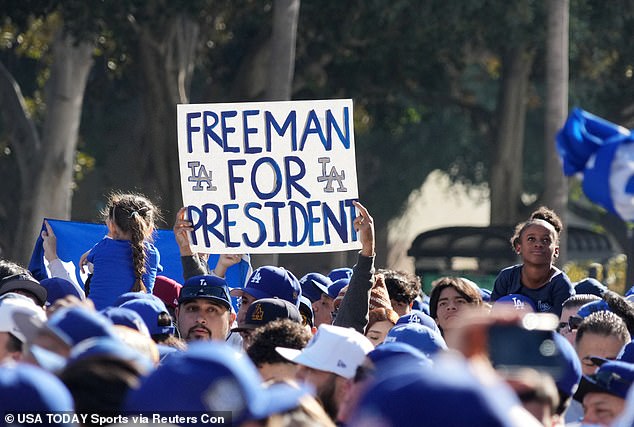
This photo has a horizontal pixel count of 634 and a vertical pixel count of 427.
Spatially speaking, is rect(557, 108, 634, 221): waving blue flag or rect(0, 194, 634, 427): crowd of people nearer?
rect(0, 194, 634, 427): crowd of people

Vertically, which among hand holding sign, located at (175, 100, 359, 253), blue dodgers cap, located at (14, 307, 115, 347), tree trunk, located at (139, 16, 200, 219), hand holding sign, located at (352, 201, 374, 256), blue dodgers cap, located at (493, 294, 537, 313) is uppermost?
tree trunk, located at (139, 16, 200, 219)

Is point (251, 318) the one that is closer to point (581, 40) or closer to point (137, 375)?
point (137, 375)

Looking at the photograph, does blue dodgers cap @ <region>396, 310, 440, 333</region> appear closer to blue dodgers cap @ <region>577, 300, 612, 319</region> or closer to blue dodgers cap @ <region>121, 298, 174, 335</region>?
blue dodgers cap @ <region>577, 300, 612, 319</region>

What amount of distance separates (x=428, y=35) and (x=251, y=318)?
13.6 m

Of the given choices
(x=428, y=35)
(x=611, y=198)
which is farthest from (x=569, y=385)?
(x=428, y=35)

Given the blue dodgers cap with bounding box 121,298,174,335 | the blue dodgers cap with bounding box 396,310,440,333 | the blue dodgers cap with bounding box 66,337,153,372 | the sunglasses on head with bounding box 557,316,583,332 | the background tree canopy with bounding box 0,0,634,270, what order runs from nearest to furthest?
1. the blue dodgers cap with bounding box 66,337,153,372
2. the blue dodgers cap with bounding box 121,298,174,335
3. the blue dodgers cap with bounding box 396,310,440,333
4. the sunglasses on head with bounding box 557,316,583,332
5. the background tree canopy with bounding box 0,0,634,270

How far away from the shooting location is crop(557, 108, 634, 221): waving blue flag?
5.51 m

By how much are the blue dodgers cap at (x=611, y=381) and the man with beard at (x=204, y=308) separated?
7.00 feet

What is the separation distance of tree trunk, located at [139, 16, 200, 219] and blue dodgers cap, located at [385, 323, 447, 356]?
39.3ft

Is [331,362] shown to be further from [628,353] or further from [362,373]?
[628,353]

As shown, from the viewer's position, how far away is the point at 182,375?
3320 millimetres

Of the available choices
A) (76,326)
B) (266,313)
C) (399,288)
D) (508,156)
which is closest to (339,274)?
(399,288)

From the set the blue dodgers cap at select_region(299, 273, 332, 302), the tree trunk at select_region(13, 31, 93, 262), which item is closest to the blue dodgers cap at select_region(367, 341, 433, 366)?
the blue dodgers cap at select_region(299, 273, 332, 302)

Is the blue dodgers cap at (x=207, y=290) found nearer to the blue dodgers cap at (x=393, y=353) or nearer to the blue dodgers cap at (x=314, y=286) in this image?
the blue dodgers cap at (x=314, y=286)
